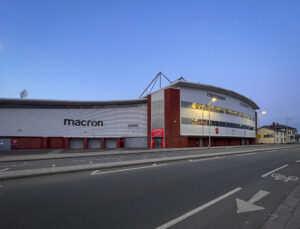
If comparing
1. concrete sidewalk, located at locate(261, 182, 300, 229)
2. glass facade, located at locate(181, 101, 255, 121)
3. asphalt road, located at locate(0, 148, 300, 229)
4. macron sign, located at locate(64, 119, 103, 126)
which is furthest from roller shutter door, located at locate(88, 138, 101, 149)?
concrete sidewalk, located at locate(261, 182, 300, 229)

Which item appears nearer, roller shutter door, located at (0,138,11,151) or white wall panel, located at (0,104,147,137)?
roller shutter door, located at (0,138,11,151)

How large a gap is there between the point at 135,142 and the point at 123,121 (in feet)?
21.0

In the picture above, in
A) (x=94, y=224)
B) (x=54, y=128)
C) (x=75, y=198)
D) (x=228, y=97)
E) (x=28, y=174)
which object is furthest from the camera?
(x=228, y=97)

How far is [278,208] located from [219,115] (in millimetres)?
44775

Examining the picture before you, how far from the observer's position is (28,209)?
434 centimetres

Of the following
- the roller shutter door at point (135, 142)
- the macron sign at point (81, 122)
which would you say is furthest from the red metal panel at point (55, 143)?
the roller shutter door at point (135, 142)

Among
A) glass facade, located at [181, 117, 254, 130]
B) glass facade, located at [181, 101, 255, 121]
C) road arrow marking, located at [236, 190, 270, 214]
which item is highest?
glass facade, located at [181, 101, 255, 121]

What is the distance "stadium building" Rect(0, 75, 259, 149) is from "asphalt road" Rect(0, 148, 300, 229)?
30.6 m

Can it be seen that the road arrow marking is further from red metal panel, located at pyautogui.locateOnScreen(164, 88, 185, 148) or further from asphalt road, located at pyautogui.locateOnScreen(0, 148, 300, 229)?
red metal panel, located at pyautogui.locateOnScreen(164, 88, 185, 148)

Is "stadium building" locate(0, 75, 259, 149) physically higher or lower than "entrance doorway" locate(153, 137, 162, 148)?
higher

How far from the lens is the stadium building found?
38.5m

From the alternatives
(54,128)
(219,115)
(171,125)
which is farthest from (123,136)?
(219,115)

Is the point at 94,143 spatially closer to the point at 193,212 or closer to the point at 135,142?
the point at 135,142

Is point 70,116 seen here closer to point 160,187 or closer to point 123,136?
point 123,136
